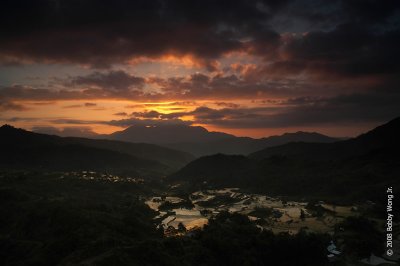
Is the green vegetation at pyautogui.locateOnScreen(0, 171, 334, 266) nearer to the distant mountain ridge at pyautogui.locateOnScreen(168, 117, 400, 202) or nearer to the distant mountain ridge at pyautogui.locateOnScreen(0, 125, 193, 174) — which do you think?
the distant mountain ridge at pyautogui.locateOnScreen(168, 117, 400, 202)

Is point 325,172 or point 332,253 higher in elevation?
point 325,172

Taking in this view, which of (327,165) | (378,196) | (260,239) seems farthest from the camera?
(327,165)

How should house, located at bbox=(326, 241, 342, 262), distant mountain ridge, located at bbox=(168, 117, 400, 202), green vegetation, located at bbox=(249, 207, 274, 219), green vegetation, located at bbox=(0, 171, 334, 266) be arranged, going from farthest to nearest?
1. distant mountain ridge, located at bbox=(168, 117, 400, 202)
2. green vegetation, located at bbox=(249, 207, 274, 219)
3. house, located at bbox=(326, 241, 342, 262)
4. green vegetation, located at bbox=(0, 171, 334, 266)

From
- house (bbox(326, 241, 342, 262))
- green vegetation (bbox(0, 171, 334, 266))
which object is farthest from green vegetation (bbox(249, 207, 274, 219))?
house (bbox(326, 241, 342, 262))

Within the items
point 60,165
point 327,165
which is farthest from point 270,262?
point 60,165

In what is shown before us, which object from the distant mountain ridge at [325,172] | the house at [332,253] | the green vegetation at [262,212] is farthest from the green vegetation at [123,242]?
the distant mountain ridge at [325,172]

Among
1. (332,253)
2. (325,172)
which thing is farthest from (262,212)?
(325,172)

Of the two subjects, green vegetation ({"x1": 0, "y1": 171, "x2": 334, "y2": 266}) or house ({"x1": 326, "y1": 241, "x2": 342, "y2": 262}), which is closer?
green vegetation ({"x1": 0, "y1": 171, "x2": 334, "y2": 266})

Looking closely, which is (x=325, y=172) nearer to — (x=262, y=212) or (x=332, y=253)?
(x=262, y=212)

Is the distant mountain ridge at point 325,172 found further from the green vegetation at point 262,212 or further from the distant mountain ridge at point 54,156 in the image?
the distant mountain ridge at point 54,156

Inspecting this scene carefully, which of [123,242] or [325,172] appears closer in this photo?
[123,242]

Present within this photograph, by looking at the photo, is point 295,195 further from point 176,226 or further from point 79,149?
point 79,149
